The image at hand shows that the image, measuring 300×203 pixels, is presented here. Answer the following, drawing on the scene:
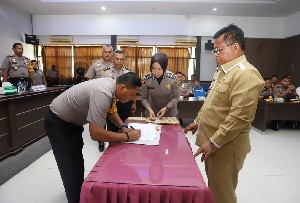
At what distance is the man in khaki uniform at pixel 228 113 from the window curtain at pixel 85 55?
7355mm

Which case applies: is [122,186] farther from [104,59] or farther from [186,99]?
[186,99]

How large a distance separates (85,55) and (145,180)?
811cm

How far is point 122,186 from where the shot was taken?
0.94m

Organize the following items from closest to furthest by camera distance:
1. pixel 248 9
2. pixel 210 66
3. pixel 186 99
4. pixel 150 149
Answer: pixel 150 149 < pixel 186 99 < pixel 248 9 < pixel 210 66

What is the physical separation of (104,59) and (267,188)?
2.75m

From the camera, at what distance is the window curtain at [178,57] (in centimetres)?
837

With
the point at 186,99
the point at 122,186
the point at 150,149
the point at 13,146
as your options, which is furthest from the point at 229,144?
the point at 186,99

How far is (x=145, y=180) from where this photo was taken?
977mm

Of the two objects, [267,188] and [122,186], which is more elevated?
[122,186]

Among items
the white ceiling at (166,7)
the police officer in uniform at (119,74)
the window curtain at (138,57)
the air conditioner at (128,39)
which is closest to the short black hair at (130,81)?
the police officer in uniform at (119,74)

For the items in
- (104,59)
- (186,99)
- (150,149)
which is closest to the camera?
(150,149)

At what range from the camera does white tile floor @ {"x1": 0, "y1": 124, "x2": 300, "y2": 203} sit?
2.25 m

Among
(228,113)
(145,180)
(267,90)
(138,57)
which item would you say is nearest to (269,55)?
(267,90)

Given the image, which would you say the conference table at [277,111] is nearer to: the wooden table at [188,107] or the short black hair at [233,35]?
the wooden table at [188,107]
